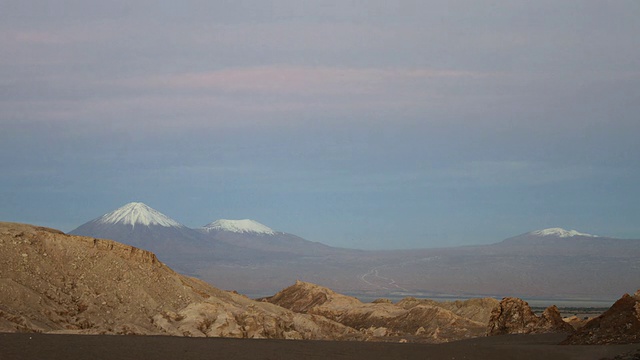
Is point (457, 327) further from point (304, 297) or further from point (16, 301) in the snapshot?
point (16, 301)

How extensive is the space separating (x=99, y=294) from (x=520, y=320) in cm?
2637

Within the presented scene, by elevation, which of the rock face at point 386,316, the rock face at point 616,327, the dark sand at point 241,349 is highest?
the rock face at point 386,316

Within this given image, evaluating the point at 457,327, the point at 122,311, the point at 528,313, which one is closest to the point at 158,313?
the point at 122,311

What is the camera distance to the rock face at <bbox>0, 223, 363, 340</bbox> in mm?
49406

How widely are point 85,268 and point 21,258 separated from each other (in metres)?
4.73

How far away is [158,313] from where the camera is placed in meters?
55.7

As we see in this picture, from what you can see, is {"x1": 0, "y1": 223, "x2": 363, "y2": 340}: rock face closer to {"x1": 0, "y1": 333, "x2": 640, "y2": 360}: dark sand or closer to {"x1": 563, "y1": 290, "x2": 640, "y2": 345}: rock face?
{"x1": 0, "y1": 333, "x2": 640, "y2": 360}: dark sand

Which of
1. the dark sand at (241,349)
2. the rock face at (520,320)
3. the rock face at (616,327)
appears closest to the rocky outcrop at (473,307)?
the rock face at (520,320)

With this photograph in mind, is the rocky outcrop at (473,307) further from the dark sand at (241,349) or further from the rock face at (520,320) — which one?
the dark sand at (241,349)

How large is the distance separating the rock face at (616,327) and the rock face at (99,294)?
2473 centimetres

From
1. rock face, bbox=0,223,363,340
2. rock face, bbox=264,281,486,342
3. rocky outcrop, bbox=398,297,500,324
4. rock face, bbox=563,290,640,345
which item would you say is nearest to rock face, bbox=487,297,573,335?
rock face, bbox=563,290,640,345

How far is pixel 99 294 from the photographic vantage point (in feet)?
181

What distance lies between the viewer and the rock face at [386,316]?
279 ft

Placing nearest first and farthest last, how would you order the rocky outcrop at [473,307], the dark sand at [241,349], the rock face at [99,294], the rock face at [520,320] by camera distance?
the dark sand at [241,349] < the rock face at [520,320] < the rock face at [99,294] < the rocky outcrop at [473,307]
